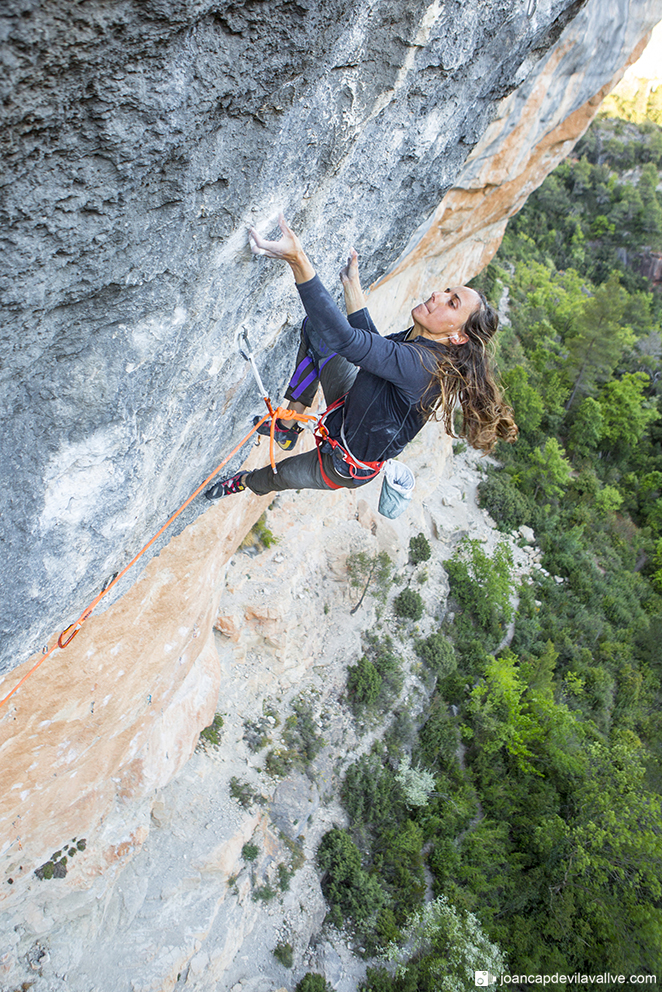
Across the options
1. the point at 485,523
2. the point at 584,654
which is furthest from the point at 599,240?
the point at 584,654

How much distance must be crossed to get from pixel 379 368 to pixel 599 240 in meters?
40.4

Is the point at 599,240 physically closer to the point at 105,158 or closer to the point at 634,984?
the point at 634,984

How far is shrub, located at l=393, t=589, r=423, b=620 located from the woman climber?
1108 cm

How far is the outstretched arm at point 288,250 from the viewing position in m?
2.22

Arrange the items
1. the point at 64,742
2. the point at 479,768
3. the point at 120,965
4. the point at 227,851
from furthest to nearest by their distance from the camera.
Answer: the point at 479,768 < the point at 227,851 < the point at 120,965 < the point at 64,742

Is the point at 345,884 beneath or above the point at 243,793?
beneath

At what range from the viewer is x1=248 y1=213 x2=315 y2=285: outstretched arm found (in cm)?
222

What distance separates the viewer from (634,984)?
32.6 feet

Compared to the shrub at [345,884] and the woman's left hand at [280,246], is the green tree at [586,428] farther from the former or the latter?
the woman's left hand at [280,246]

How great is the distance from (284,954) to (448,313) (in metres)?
10.6

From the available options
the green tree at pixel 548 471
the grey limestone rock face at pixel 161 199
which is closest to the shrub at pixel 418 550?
the green tree at pixel 548 471

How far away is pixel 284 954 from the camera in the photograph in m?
9.19

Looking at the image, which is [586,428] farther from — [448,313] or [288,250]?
[288,250]

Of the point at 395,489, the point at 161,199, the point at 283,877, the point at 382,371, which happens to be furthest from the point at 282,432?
the point at 283,877
